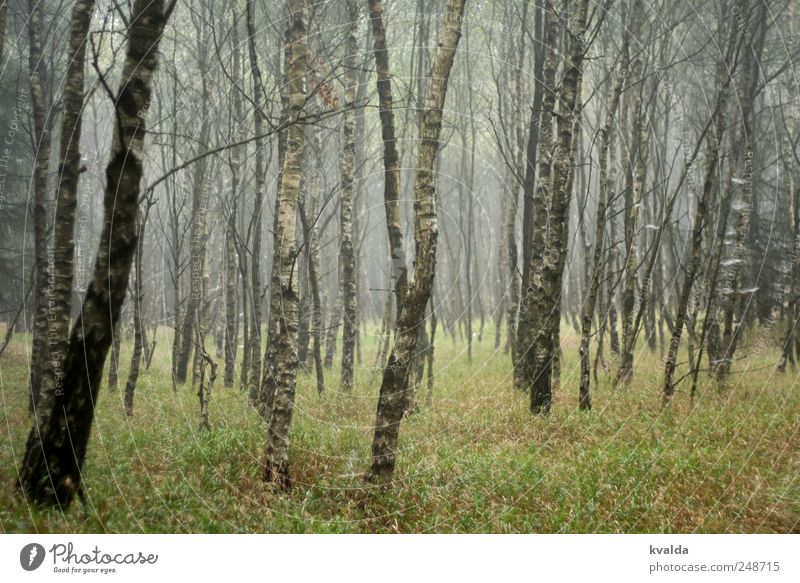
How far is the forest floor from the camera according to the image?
22.1 feet

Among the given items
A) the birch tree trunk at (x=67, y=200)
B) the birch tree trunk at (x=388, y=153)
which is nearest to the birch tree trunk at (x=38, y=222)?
the birch tree trunk at (x=67, y=200)

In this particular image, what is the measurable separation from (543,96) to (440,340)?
51.4ft

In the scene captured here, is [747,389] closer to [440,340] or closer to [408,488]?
[408,488]

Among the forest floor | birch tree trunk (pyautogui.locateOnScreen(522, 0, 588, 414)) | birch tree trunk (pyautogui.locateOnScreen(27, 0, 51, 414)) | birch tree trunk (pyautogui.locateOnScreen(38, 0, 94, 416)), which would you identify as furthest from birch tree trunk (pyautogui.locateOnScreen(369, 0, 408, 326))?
birch tree trunk (pyautogui.locateOnScreen(27, 0, 51, 414))

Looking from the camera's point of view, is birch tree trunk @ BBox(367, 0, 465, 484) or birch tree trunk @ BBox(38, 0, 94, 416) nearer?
birch tree trunk @ BBox(367, 0, 465, 484)

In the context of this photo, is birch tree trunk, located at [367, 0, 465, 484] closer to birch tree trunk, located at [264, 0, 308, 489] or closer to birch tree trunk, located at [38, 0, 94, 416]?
birch tree trunk, located at [264, 0, 308, 489]

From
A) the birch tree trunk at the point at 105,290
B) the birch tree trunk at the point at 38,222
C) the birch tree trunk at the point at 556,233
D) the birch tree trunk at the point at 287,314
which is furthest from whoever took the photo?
the birch tree trunk at the point at 556,233

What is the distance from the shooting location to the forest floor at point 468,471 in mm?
6727

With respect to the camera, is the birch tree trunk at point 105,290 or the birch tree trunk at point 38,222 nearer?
the birch tree trunk at point 105,290

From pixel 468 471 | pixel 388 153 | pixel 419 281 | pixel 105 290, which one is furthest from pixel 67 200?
pixel 468 471

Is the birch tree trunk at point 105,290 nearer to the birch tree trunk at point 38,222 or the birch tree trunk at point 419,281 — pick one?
the birch tree trunk at point 419,281

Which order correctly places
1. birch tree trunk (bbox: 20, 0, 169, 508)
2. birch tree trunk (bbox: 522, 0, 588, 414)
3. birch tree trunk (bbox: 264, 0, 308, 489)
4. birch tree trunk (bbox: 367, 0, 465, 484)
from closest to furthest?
1. birch tree trunk (bbox: 20, 0, 169, 508)
2. birch tree trunk (bbox: 367, 0, 465, 484)
3. birch tree trunk (bbox: 264, 0, 308, 489)
4. birch tree trunk (bbox: 522, 0, 588, 414)

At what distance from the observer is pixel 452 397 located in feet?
45.0
